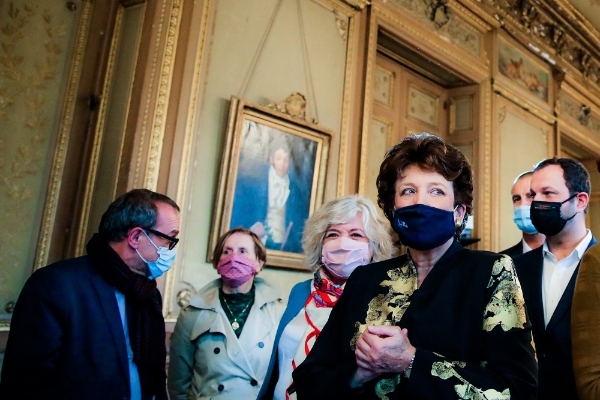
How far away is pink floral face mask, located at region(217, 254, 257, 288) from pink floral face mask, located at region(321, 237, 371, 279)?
2.32 feet

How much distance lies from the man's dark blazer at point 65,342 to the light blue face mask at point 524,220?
2426mm

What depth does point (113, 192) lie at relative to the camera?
3258 mm

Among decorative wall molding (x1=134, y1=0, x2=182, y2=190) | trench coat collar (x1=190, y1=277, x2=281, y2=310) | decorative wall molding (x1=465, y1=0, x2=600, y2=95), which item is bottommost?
trench coat collar (x1=190, y1=277, x2=281, y2=310)

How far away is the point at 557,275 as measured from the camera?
2309mm

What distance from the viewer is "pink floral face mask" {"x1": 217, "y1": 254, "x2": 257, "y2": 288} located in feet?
8.69

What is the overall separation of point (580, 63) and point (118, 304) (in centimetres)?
845

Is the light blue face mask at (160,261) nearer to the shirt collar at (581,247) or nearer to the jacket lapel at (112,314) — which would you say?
the jacket lapel at (112,314)

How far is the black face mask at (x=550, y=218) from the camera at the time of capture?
242 centimetres

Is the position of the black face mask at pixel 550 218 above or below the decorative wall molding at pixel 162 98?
below

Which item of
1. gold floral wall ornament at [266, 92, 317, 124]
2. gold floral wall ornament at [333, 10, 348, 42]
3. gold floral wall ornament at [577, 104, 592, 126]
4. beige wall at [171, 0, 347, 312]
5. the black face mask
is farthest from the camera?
gold floral wall ornament at [577, 104, 592, 126]

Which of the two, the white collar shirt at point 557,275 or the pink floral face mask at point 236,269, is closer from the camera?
the white collar shirt at point 557,275

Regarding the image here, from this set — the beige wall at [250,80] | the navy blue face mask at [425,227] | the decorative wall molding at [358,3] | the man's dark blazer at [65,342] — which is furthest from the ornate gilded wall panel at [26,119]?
the navy blue face mask at [425,227]

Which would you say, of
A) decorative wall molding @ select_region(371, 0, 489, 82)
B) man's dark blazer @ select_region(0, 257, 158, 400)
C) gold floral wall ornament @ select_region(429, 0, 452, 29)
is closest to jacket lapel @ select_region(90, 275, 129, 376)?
man's dark blazer @ select_region(0, 257, 158, 400)

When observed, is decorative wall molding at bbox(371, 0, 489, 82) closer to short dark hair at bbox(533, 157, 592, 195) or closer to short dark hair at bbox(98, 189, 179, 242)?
short dark hair at bbox(533, 157, 592, 195)
